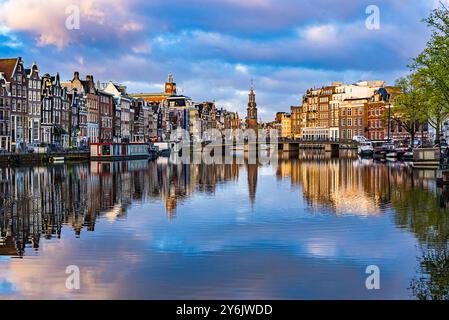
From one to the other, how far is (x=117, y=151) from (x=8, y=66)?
934 inches

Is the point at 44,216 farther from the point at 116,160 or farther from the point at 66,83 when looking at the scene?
the point at 66,83

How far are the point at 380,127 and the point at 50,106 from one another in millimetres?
86571

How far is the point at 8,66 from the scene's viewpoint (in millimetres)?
99688

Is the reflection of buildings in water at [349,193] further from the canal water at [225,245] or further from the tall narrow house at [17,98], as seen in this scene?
the tall narrow house at [17,98]

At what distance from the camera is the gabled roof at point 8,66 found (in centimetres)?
9881

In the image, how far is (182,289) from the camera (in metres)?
16.3

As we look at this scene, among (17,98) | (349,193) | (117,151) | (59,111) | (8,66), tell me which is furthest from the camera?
(59,111)

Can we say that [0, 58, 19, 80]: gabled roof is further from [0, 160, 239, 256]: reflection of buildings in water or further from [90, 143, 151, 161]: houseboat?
[0, 160, 239, 256]: reflection of buildings in water

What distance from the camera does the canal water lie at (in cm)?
1645

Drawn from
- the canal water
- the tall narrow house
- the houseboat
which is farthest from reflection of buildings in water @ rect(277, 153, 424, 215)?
the houseboat

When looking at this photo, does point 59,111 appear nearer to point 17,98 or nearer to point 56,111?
point 56,111

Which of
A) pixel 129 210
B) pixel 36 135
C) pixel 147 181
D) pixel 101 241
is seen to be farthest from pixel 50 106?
pixel 101 241

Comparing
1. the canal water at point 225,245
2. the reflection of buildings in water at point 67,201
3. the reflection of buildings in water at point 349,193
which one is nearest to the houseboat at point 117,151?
the reflection of buildings in water at point 67,201

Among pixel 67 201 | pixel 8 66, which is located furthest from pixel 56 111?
pixel 67 201
